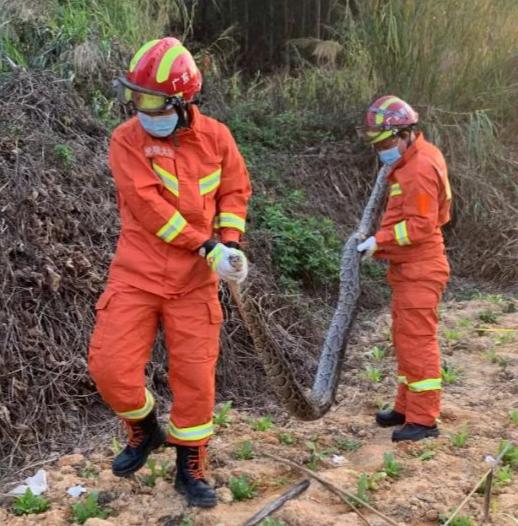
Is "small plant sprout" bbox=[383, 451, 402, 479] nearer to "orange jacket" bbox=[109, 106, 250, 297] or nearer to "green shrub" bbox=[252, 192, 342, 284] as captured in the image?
"orange jacket" bbox=[109, 106, 250, 297]

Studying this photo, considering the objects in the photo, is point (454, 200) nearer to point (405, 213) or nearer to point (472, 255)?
point (472, 255)

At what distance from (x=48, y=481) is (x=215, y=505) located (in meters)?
0.89

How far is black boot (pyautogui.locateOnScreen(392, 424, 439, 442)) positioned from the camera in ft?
14.6

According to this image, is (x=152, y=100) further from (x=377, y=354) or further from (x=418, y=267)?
(x=377, y=354)

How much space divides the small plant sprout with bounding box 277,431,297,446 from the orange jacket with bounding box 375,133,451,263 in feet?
3.74

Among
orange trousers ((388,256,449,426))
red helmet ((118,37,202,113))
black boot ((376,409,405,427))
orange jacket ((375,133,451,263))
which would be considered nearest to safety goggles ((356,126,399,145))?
orange jacket ((375,133,451,263))

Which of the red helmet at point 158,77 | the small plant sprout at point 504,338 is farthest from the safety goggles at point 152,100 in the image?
the small plant sprout at point 504,338

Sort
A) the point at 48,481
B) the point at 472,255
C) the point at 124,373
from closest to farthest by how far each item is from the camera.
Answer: the point at 124,373 → the point at 48,481 → the point at 472,255

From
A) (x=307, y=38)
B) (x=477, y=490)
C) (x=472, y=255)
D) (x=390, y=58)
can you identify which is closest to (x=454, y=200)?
(x=472, y=255)

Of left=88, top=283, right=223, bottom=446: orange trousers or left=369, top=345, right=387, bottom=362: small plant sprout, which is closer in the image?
left=88, top=283, right=223, bottom=446: orange trousers

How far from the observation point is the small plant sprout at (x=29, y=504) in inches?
143

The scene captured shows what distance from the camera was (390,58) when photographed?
878 centimetres

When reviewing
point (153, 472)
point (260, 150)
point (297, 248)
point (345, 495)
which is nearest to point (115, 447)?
point (153, 472)

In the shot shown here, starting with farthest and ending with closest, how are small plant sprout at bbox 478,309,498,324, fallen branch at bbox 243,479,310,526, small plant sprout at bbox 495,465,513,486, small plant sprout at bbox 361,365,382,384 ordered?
small plant sprout at bbox 478,309,498,324 → small plant sprout at bbox 361,365,382,384 → small plant sprout at bbox 495,465,513,486 → fallen branch at bbox 243,479,310,526
